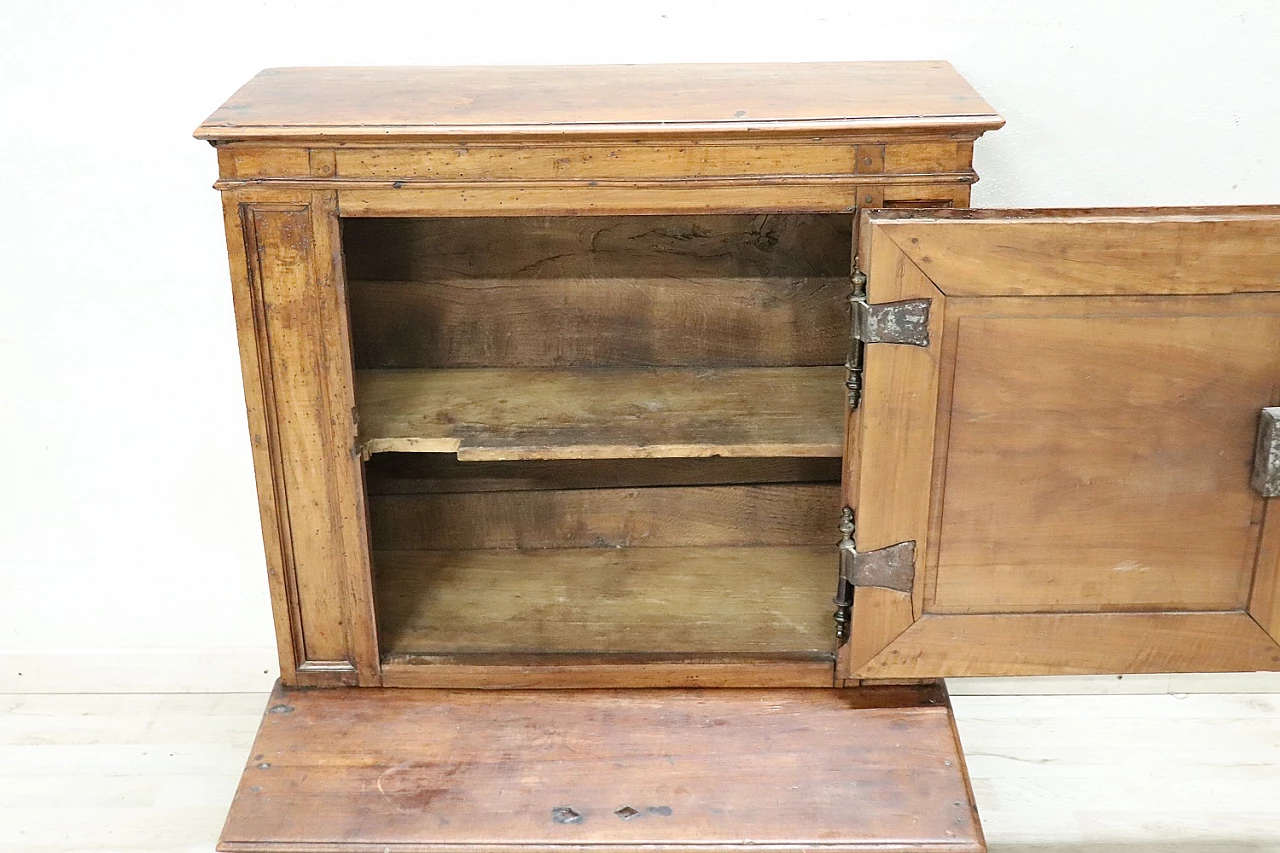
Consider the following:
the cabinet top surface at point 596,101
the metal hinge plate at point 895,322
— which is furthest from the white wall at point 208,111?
the metal hinge plate at point 895,322

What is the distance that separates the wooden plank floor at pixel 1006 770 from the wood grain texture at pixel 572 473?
0.59 meters

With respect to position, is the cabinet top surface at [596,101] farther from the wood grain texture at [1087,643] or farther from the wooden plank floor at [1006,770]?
the wooden plank floor at [1006,770]

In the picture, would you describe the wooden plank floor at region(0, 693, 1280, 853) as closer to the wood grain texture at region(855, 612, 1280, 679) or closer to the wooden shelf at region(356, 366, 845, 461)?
the wood grain texture at region(855, 612, 1280, 679)

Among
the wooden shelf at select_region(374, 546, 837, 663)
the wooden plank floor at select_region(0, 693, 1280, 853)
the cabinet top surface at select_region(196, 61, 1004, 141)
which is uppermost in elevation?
the cabinet top surface at select_region(196, 61, 1004, 141)

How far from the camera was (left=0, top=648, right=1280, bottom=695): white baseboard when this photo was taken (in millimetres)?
2439

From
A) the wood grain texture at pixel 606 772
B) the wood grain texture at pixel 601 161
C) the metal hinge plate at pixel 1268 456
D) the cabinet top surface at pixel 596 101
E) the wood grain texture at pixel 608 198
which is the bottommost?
the wood grain texture at pixel 606 772

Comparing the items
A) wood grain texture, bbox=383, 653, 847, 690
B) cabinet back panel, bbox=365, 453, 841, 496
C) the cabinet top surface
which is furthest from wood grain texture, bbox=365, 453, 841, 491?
the cabinet top surface

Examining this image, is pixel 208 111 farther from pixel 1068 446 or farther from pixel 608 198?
pixel 1068 446

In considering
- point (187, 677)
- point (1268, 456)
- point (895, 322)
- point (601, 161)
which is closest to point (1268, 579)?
point (1268, 456)

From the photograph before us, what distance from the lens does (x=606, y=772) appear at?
167 centimetres

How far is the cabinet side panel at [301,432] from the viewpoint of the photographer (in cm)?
157

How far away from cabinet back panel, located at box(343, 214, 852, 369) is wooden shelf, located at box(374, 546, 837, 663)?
1.12ft

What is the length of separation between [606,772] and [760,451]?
0.48 m

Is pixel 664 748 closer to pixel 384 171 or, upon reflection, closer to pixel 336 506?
pixel 336 506
